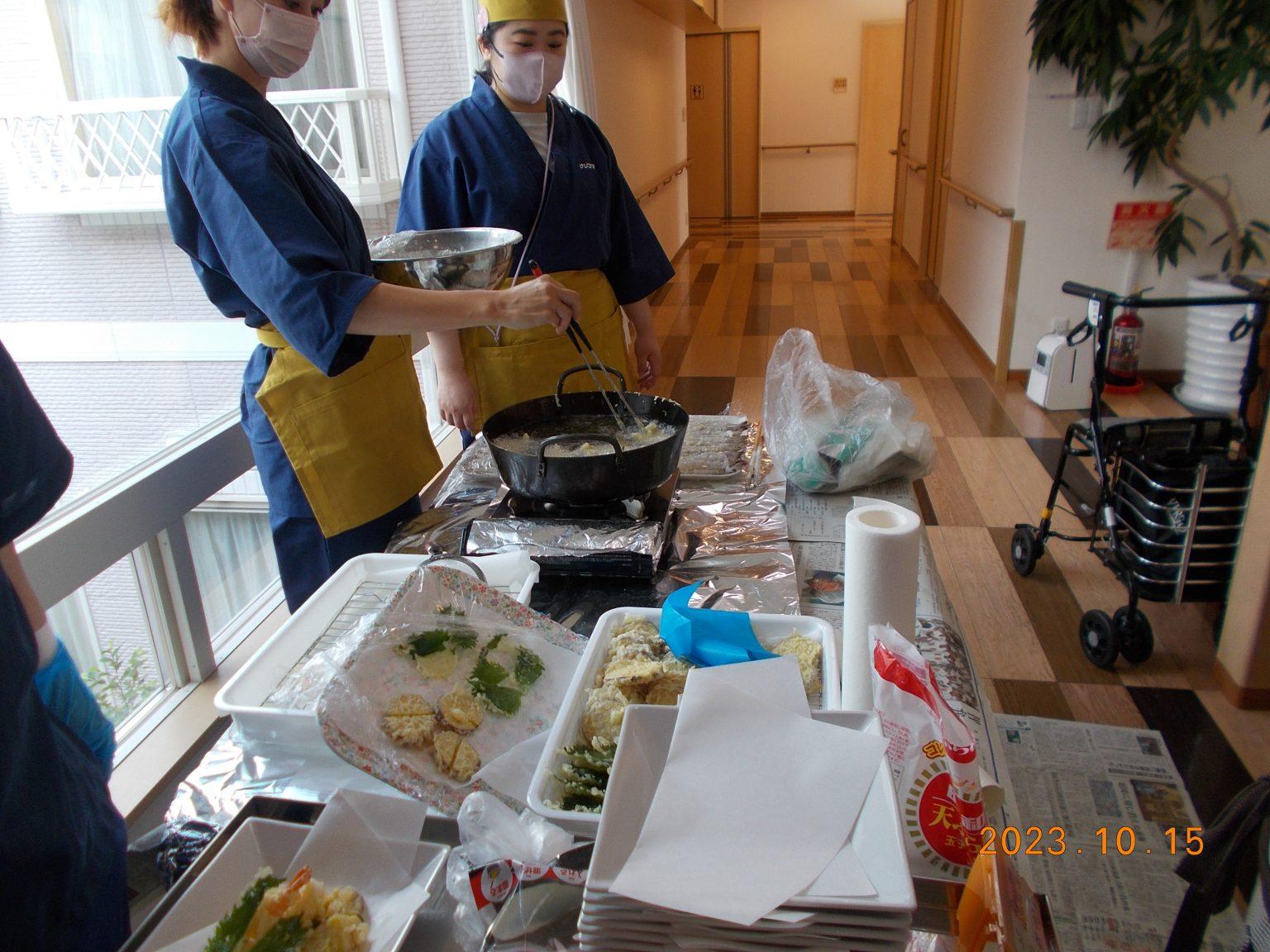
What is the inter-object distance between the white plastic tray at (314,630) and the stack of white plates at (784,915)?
37cm

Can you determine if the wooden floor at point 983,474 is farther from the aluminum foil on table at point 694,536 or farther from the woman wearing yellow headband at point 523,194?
the woman wearing yellow headband at point 523,194

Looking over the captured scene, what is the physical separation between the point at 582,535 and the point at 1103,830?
4.18 ft

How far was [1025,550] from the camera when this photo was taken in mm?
2621

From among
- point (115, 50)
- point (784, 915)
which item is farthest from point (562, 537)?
point (115, 50)

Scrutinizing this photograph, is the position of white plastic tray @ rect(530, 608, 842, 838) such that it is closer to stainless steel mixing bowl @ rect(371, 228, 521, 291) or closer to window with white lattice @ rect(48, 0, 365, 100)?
stainless steel mixing bowl @ rect(371, 228, 521, 291)

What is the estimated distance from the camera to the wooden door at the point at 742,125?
993 cm

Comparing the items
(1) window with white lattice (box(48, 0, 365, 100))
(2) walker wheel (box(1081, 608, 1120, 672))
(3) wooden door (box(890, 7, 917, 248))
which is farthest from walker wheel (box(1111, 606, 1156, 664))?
(3) wooden door (box(890, 7, 917, 248))

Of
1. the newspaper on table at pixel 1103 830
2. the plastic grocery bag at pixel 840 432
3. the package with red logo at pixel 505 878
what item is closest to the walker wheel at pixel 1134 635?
the newspaper on table at pixel 1103 830

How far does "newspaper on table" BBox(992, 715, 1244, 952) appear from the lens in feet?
4.87

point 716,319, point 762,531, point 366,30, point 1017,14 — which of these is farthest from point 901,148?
point 762,531

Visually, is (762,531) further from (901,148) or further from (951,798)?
(901,148)

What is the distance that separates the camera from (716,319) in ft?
19.4

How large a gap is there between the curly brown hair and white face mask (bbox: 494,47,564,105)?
0.70m

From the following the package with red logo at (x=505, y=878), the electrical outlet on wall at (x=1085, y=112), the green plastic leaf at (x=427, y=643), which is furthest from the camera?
the electrical outlet on wall at (x=1085, y=112)
